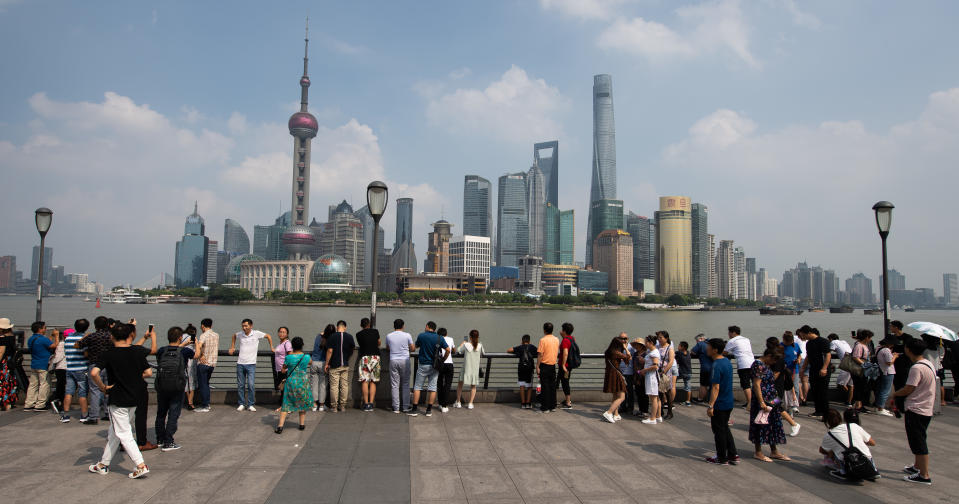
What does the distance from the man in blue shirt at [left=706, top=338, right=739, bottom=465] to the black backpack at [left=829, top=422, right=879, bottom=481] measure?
1317 mm

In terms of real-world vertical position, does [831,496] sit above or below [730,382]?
below

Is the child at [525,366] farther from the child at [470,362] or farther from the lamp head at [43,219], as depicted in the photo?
the lamp head at [43,219]

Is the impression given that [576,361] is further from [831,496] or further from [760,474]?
[831,496]

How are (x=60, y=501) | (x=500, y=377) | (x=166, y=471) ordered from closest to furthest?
(x=60, y=501) → (x=166, y=471) → (x=500, y=377)

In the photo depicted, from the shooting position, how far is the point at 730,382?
724 cm

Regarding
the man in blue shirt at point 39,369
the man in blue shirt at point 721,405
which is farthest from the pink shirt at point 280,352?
the man in blue shirt at point 721,405

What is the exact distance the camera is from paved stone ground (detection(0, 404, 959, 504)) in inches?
244

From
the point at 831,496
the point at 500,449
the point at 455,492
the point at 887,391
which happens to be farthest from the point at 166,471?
the point at 887,391

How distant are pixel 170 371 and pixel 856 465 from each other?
9.55 m

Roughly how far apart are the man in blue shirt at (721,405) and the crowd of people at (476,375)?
0.02 m

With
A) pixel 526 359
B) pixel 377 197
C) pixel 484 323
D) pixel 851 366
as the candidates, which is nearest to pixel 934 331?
pixel 851 366

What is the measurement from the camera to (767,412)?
768 centimetres

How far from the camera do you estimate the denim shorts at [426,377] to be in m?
10.2

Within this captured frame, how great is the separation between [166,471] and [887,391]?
44.4ft
